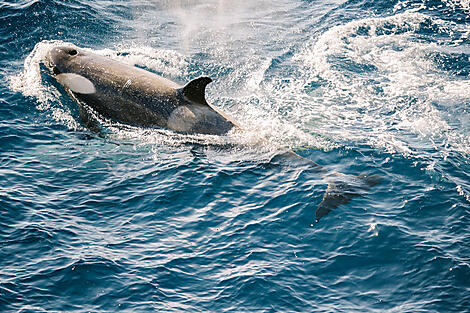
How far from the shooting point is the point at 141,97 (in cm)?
1441

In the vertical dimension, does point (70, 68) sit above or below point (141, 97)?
above

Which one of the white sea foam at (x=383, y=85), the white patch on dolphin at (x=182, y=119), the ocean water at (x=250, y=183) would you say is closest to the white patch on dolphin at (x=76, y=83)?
the ocean water at (x=250, y=183)

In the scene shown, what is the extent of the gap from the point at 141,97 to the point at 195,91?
1.68 metres

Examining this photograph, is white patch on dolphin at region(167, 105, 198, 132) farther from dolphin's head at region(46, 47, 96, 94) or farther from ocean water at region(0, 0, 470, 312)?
dolphin's head at region(46, 47, 96, 94)

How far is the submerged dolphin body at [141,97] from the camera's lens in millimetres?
13875

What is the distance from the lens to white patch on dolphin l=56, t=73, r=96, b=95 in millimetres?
15094

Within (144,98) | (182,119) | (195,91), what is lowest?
(182,119)

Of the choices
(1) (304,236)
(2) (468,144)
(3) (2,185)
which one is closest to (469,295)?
(1) (304,236)

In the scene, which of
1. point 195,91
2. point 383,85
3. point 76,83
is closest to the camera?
point 195,91

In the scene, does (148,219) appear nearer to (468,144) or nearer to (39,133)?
(39,133)

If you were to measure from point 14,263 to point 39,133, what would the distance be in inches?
221

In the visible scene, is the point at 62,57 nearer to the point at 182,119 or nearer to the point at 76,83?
the point at 76,83

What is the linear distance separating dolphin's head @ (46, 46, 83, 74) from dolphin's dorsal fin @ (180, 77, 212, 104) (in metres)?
4.34

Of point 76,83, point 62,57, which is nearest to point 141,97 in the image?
point 76,83
